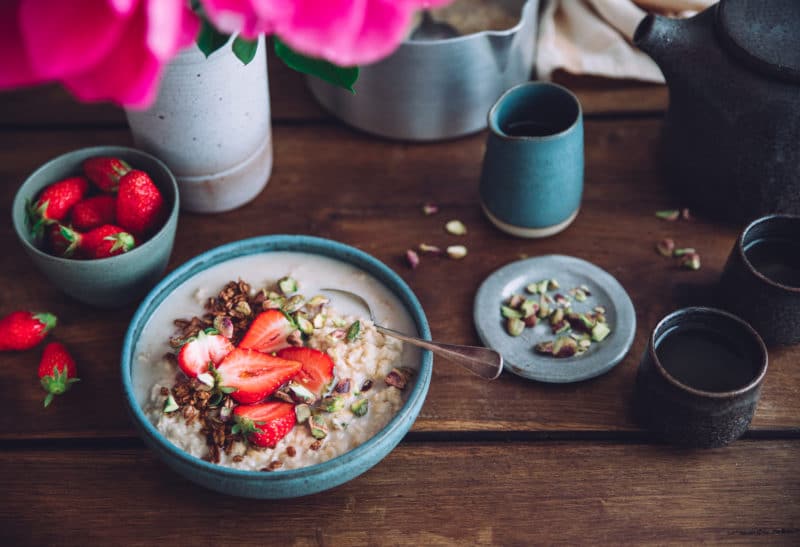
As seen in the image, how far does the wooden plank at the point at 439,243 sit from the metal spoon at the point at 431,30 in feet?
0.45

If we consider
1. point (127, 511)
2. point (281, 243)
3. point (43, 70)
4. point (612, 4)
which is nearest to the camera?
point (43, 70)

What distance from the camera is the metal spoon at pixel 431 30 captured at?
1028 mm

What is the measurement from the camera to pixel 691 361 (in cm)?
74

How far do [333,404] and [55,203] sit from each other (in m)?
0.36

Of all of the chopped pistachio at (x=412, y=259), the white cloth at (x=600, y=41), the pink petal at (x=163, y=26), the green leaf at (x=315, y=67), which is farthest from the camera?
the white cloth at (x=600, y=41)

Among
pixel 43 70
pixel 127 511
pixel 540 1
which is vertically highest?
pixel 43 70

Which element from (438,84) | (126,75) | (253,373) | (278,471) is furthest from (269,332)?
(126,75)

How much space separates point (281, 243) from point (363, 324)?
0.43 feet

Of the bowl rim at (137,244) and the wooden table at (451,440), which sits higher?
the bowl rim at (137,244)

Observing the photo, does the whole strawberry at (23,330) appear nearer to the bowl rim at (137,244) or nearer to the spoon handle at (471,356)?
the bowl rim at (137,244)

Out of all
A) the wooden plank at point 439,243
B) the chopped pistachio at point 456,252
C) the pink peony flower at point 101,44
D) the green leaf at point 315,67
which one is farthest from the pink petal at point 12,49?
the chopped pistachio at point 456,252

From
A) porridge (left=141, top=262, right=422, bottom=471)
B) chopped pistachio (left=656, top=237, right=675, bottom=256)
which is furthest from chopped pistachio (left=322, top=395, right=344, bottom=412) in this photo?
chopped pistachio (left=656, top=237, right=675, bottom=256)

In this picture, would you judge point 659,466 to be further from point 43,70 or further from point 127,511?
point 43,70

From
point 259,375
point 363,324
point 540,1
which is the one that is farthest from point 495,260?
point 540,1
